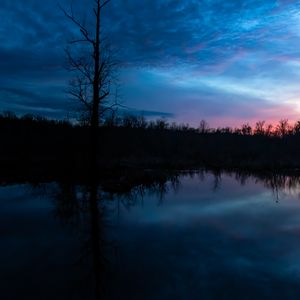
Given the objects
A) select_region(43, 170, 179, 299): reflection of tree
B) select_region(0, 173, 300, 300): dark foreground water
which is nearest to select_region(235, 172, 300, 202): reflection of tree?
select_region(0, 173, 300, 300): dark foreground water

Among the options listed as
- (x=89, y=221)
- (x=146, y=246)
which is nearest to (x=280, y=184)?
(x=89, y=221)

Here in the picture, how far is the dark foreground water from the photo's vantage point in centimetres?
620

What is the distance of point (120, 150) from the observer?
53.2 meters

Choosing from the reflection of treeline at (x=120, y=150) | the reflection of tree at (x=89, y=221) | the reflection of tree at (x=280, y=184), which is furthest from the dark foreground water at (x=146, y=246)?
the reflection of treeline at (x=120, y=150)

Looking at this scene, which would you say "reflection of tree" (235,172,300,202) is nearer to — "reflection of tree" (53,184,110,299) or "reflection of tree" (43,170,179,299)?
"reflection of tree" (43,170,179,299)

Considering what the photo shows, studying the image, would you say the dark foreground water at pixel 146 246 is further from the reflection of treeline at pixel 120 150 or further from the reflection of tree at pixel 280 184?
the reflection of treeline at pixel 120 150

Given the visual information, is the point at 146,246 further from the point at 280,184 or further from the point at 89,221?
the point at 280,184

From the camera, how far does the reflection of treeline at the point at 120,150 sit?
2842 centimetres

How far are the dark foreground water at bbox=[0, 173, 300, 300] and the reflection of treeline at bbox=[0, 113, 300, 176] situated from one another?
10271 millimetres

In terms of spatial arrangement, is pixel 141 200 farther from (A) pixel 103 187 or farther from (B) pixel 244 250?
(B) pixel 244 250

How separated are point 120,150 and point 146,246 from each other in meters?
44.7

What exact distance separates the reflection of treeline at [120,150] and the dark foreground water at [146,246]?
10.3 m

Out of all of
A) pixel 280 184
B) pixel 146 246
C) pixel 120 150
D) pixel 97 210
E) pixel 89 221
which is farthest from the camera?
pixel 120 150

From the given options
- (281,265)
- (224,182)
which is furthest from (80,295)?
(224,182)
